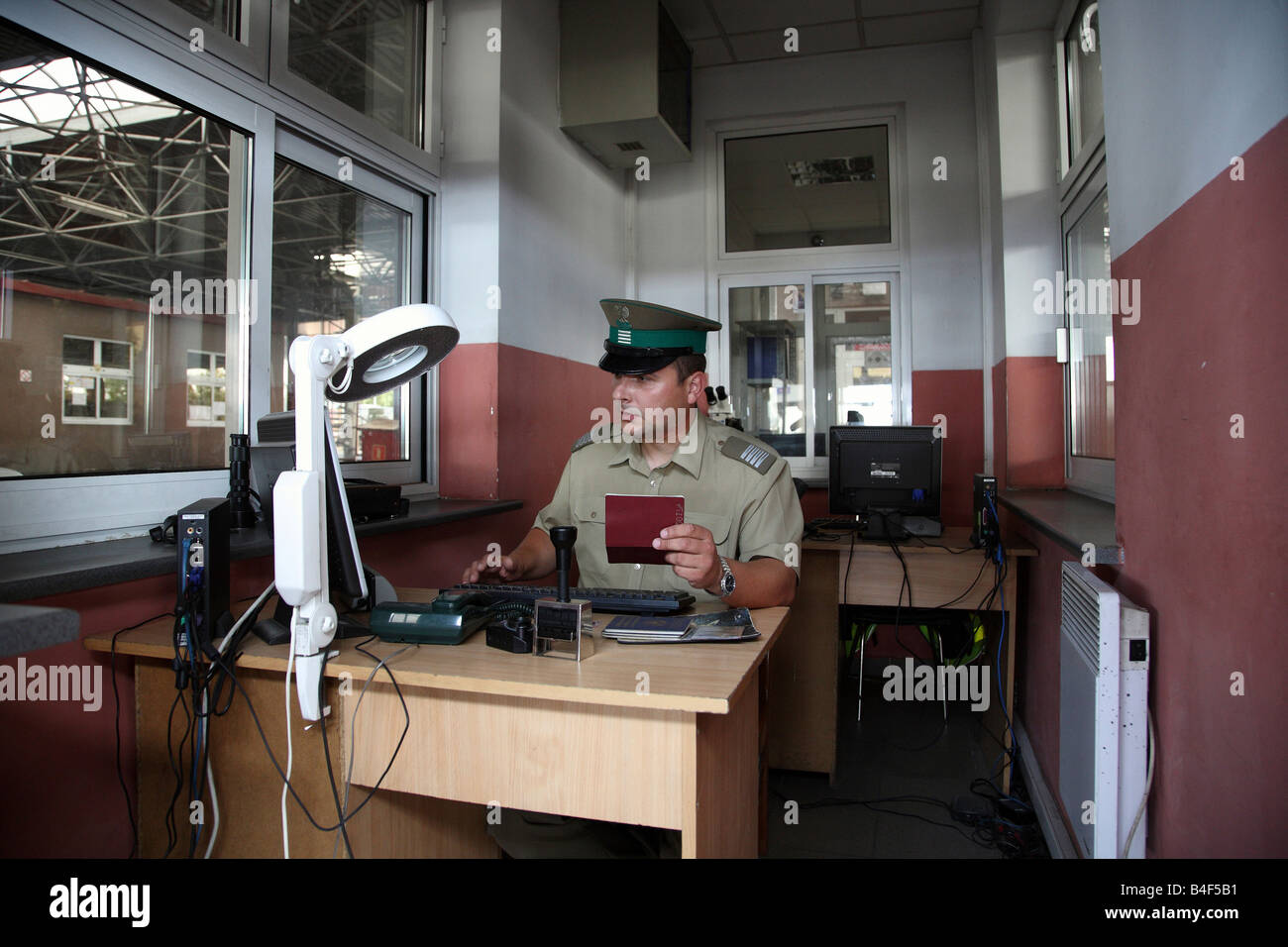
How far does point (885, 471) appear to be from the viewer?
308cm

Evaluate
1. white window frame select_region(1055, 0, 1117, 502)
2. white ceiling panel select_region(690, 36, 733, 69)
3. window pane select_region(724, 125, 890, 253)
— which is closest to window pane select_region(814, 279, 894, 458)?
window pane select_region(724, 125, 890, 253)

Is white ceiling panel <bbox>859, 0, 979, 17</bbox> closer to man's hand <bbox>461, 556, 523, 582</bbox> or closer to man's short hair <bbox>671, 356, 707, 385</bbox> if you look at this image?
man's short hair <bbox>671, 356, 707, 385</bbox>

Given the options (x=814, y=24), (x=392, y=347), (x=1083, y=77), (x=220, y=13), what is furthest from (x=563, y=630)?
(x=814, y=24)

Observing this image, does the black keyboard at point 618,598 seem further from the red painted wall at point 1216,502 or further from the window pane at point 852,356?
the window pane at point 852,356

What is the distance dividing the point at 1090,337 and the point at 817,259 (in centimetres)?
170

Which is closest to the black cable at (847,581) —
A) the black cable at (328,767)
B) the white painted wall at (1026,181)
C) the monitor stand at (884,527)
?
the monitor stand at (884,527)

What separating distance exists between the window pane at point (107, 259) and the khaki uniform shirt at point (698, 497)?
0.96m

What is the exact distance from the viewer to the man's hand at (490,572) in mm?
1713

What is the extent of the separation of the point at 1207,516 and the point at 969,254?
10.2ft

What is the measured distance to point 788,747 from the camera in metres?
2.77

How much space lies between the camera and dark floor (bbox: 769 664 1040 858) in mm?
2270

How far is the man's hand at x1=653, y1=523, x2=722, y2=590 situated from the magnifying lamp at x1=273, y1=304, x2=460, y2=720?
55 centimetres
